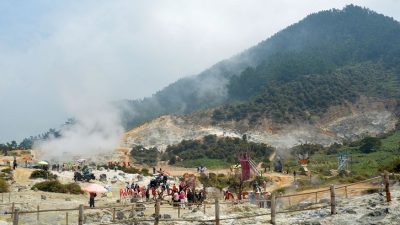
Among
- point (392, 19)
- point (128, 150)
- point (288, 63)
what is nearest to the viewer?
point (128, 150)

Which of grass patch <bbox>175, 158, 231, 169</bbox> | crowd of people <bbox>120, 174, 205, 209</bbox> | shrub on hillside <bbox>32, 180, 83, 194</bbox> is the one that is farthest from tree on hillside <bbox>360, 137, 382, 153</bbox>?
shrub on hillside <bbox>32, 180, 83, 194</bbox>

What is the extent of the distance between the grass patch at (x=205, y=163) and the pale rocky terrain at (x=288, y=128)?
532 inches

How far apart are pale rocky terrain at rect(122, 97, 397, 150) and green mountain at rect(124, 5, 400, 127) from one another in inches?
121

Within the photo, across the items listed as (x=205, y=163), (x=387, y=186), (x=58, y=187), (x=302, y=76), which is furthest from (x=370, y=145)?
(x=302, y=76)

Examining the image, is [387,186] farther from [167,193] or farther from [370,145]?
[370,145]

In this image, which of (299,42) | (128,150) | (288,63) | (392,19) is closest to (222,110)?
(128,150)

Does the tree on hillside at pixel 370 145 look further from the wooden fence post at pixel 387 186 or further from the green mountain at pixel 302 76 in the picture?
the wooden fence post at pixel 387 186

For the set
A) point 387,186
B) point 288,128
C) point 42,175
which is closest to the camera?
point 387,186

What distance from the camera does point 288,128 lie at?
314 feet

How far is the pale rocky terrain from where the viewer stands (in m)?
90.1

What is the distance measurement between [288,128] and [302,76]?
33509mm

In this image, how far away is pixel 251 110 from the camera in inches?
4126

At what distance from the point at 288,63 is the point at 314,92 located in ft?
A: 87.6

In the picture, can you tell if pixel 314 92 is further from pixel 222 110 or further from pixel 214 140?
pixel 214 140
